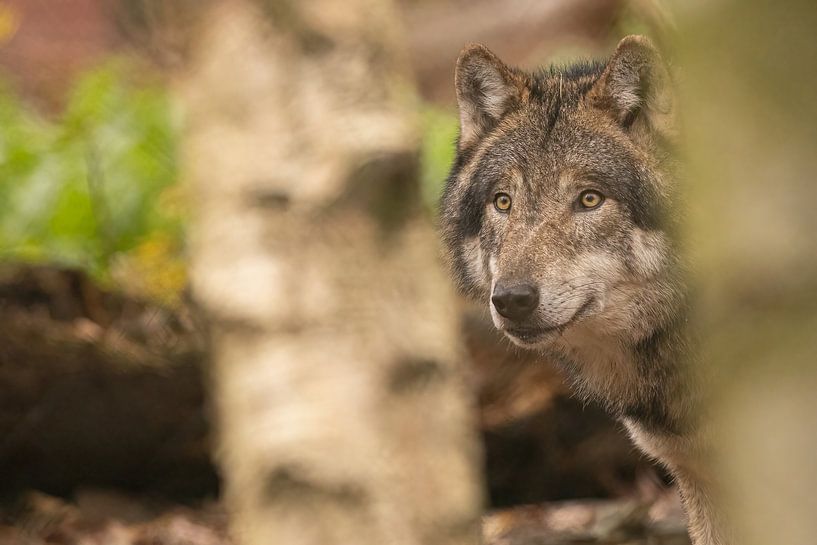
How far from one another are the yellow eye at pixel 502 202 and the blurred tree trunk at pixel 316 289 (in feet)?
6.48

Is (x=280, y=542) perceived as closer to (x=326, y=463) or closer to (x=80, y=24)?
(x=326, y=463)

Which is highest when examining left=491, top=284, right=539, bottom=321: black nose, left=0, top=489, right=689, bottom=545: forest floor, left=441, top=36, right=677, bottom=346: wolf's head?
left=441, top=36, right=677, bottom=346: wolf's head

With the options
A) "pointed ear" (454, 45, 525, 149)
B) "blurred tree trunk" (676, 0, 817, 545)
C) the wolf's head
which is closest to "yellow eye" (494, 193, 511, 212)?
the wolf's head

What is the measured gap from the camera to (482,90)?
532 centimetres

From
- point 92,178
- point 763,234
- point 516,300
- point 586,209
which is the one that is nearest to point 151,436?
point 92,178

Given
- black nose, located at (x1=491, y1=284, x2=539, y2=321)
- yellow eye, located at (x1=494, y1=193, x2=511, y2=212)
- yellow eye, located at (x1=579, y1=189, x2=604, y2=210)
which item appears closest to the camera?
black nose, located at (x1=491, y1=284, x2=539, y2=321)

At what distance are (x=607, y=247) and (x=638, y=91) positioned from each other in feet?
2.31

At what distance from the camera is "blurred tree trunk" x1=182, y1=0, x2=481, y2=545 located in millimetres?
2613

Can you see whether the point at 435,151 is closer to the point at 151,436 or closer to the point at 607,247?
the point at 151,436

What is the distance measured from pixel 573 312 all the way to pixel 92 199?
204 inches

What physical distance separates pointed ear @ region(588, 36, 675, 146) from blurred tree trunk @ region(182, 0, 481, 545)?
203cm

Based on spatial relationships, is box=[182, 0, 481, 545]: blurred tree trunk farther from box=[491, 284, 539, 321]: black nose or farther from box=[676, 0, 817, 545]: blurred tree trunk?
box=[491, 284, 539, 321]: black nose

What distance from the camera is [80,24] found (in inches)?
640

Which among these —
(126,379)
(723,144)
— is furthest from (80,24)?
(723,144)
